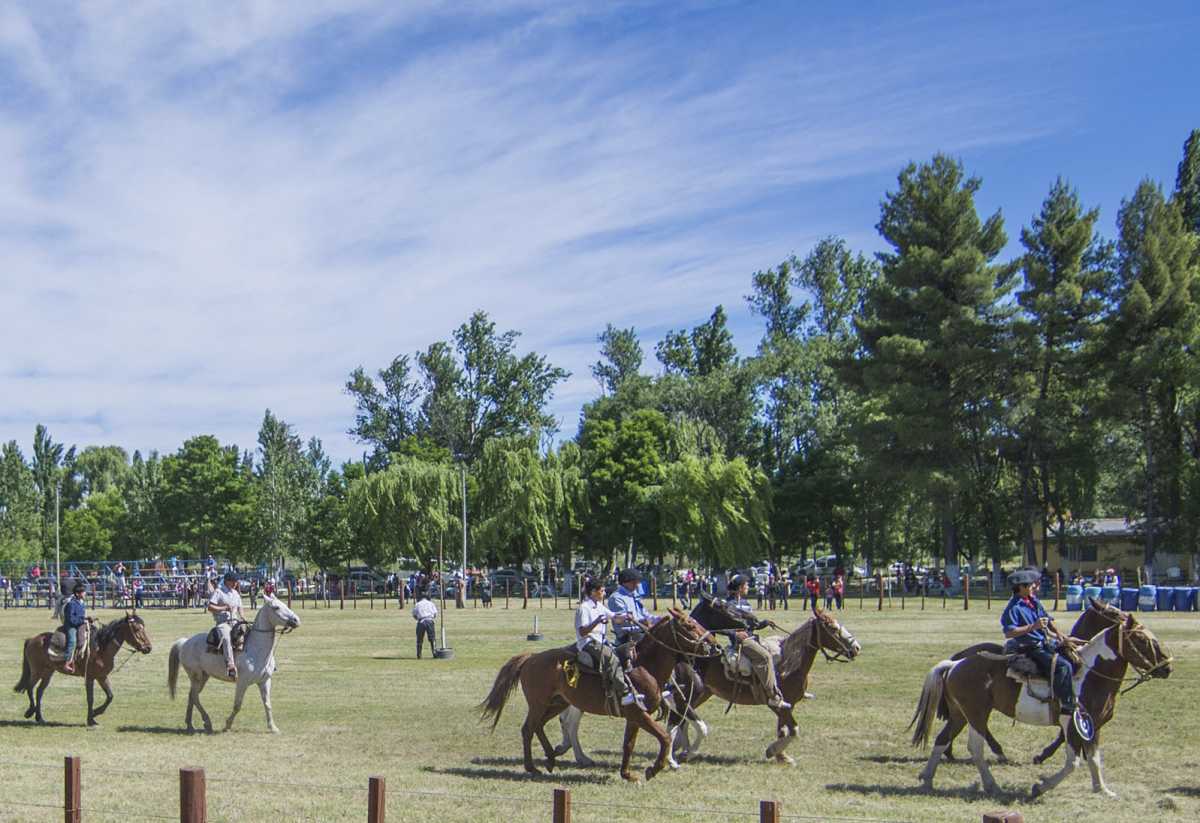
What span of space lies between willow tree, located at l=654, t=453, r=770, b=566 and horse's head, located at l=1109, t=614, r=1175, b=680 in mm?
52107

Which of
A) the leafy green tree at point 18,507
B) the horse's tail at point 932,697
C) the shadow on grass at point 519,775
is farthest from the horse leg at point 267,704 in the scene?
the leafy green tree at point 18,507

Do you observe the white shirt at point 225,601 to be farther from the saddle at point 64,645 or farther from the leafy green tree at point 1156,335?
the leafy green tree at point 1156,335

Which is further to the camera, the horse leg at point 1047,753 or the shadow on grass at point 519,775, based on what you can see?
the horse leg at point 1047,753

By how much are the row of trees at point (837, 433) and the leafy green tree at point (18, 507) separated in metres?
0.77

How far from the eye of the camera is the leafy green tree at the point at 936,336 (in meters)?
56.7

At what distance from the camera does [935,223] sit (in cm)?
6062

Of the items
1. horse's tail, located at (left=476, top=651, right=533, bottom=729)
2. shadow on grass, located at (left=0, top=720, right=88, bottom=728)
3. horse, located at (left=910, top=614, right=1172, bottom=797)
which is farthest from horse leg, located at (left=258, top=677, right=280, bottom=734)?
horse, located at (left=910, top=614, right=1172, bottom=797)

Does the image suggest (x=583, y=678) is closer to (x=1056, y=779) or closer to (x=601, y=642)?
(x=601, y=642)

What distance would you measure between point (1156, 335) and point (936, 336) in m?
9.64

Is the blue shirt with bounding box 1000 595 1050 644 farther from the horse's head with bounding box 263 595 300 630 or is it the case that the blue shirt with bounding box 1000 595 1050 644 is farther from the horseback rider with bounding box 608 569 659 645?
the horse's head with bounding box 263 595 300 630

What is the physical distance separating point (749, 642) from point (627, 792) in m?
2.85

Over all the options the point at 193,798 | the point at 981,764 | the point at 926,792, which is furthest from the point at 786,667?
the point at 193,798

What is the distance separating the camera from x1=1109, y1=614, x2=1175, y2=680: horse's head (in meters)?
12.2

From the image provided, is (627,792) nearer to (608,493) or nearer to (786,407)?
(608,493)
